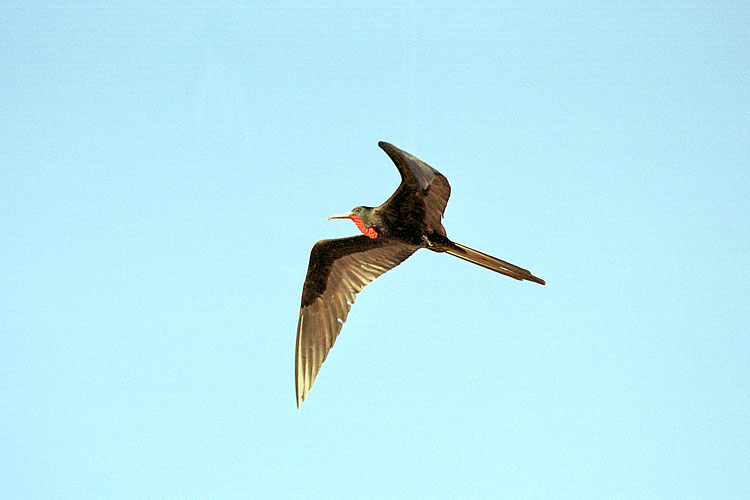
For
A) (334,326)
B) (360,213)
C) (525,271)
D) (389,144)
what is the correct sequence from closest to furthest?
(389,144)
(525,271)
(360,213)
(334,326)

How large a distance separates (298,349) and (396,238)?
109 cm

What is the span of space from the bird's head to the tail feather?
0.52m

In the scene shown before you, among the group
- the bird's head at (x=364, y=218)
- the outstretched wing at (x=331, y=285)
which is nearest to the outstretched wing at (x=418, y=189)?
the bird's head at (x=364, y=218)

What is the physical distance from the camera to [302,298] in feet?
20.0

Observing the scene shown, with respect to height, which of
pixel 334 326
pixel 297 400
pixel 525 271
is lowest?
pixel 297 400

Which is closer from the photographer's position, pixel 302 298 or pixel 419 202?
pixel 419 202

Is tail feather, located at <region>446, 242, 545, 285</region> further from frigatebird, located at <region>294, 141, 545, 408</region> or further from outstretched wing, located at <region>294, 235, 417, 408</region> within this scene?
outstretched wing, located at <region>294, 235, 417, 408</region>

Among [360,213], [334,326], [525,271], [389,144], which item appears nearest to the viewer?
[389,144]

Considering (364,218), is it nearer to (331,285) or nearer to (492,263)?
(331,285)

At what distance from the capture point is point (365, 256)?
235 inches

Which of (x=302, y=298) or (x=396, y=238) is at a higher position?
(x=396, y=238)

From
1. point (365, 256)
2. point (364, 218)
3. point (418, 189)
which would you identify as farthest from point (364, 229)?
point (418, 189)

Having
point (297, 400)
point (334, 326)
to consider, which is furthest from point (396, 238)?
point (297, 400)

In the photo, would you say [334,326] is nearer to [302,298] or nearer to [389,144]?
[302,298]
